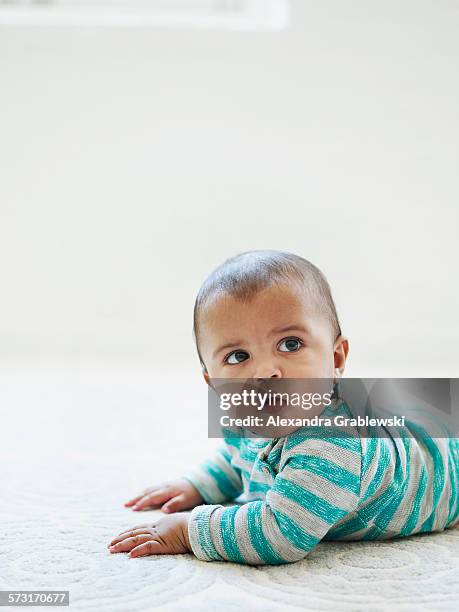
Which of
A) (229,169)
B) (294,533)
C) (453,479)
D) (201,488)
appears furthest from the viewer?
(229,169)

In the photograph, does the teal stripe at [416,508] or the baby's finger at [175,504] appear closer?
the teal stripe at [416,508]

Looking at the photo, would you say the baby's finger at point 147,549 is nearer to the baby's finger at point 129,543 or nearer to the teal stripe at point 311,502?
the baby's finger at point 129,543

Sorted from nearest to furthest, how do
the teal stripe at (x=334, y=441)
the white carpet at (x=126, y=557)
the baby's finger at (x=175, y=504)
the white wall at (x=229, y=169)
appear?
the white carpet at (x=126, y=557) < the teal stripe at (x=334, y=441) < the baby's finger at (x=175, y=504) < the white wall at (x=229, y=169)

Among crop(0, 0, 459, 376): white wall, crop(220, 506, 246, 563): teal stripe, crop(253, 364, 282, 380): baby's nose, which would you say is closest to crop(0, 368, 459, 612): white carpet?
crop(220, 506, 246, 563): teal stripe

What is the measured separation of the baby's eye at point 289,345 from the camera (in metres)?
0.72

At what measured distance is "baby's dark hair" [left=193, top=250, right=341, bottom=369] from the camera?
0.73 m

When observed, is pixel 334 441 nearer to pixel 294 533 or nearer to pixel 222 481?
pixel 294 533

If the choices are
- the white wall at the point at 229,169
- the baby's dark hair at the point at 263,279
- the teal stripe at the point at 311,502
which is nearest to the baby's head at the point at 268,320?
the baby's dark hair at the point at 263,279

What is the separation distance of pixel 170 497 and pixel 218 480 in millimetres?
61

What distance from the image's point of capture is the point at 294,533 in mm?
661

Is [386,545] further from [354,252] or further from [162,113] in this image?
[162,113]

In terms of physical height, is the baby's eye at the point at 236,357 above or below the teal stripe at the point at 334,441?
above

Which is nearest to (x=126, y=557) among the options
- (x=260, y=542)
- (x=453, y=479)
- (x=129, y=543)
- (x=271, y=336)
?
(x=129, y=543)

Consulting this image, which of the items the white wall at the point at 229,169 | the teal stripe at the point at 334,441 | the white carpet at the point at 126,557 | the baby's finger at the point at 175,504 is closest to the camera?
the white carpet at the point at 126,557
